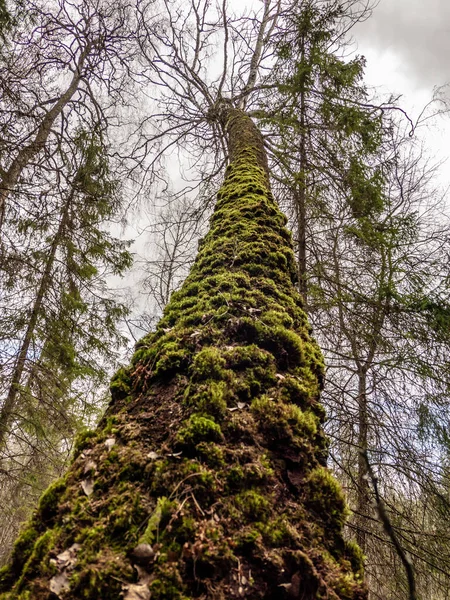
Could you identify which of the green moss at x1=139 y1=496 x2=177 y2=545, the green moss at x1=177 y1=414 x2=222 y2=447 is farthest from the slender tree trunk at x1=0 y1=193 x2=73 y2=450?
the green moss at x1=139 y1=496 x2=177 y2=545

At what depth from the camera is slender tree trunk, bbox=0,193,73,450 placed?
5.76 metres

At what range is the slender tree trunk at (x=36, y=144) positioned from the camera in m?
A: 5.33

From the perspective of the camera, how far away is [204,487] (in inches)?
34.4

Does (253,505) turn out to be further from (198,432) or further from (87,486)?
(87,486)

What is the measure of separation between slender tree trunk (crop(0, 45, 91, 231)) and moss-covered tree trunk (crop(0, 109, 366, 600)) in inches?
167

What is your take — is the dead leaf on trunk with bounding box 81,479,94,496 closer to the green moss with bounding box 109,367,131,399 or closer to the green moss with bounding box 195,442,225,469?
the green moss with bounding box 195,442,225,469

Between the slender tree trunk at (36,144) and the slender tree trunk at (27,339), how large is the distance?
95cm

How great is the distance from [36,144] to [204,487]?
5.83 meters

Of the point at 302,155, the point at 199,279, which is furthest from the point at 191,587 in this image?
the point at 302,155

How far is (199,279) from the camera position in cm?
208

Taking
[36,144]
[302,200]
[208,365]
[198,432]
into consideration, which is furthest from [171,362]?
[36,144]

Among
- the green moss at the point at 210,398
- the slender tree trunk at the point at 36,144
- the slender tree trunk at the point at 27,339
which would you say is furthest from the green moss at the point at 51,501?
the slender tree trunk at the point at 27,339

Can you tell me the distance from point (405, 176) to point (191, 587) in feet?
26.7

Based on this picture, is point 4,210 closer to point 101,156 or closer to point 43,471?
point 101,156
